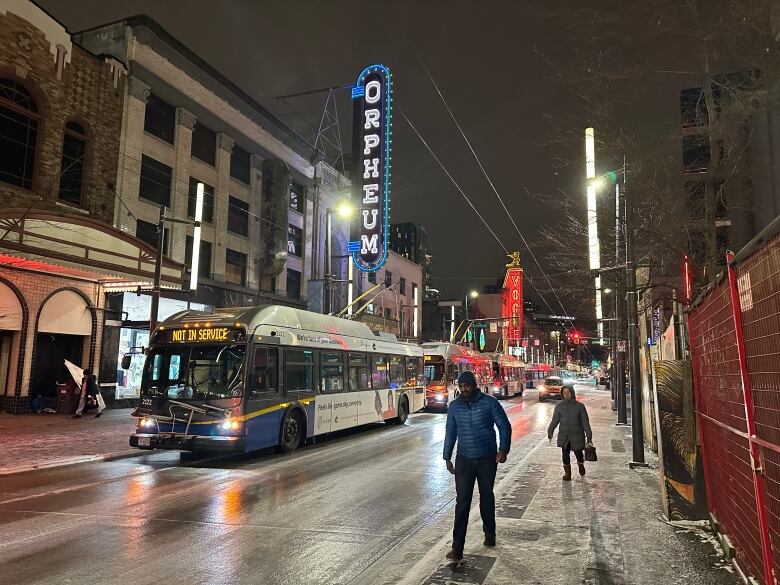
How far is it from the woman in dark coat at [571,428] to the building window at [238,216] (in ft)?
73.9

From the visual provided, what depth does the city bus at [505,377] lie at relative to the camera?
40.0 m

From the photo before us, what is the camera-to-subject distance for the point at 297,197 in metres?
35.9

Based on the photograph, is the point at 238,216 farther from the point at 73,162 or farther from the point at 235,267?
the point at 73,162

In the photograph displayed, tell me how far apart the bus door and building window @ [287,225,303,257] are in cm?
2152

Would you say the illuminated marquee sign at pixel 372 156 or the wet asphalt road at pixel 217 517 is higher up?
the illuminated marquee sign at pixel 372 156

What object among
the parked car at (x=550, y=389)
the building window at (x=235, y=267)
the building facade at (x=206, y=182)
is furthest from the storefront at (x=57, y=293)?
the parked car at (x=550, y=389)

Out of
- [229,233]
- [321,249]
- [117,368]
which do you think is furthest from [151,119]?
[321,249]

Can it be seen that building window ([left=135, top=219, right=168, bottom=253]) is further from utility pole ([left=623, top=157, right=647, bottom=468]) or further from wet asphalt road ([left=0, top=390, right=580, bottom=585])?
utility pole ([left=623, top=157, right=647, bottom=468])

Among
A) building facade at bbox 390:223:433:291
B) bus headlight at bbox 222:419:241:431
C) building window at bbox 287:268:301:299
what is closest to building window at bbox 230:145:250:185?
building window at bbox 287:268:301:299

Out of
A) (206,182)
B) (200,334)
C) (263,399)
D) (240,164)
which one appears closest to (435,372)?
(206,182)

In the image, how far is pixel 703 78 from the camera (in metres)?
8.91

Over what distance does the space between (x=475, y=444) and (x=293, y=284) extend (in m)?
30.0

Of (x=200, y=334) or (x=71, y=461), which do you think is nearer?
(x=71, y=461)

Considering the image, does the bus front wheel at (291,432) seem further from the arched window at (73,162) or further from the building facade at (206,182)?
the arched window at (73,162)
